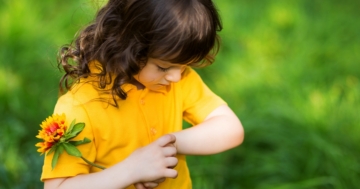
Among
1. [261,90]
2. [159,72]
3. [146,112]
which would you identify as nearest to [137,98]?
[146,112]

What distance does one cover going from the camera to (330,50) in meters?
4.29

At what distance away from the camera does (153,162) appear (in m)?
1.90

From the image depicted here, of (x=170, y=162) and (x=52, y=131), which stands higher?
(x=52, y=131)

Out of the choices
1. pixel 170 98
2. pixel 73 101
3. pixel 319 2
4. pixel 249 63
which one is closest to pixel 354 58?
pixel 249 63

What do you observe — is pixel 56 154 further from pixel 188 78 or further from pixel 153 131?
pixel 188 78

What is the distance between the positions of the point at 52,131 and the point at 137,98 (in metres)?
0.35

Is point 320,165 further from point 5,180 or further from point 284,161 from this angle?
point 5,180

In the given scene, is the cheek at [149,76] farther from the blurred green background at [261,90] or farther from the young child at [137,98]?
the blurred green background at [261,90]

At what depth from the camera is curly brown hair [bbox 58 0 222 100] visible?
194cm

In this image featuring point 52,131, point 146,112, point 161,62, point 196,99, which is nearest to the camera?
point 52,131

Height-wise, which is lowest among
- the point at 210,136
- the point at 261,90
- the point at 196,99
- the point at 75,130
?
the point at 261,90

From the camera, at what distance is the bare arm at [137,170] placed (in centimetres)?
190

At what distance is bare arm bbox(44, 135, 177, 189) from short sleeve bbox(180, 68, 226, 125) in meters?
0.33

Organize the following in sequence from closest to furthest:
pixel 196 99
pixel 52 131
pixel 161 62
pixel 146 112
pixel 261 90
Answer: pixel 52 131 < pixel 161 62 < pixel 146 112 < pixel 196 99 < pixel 261 90
